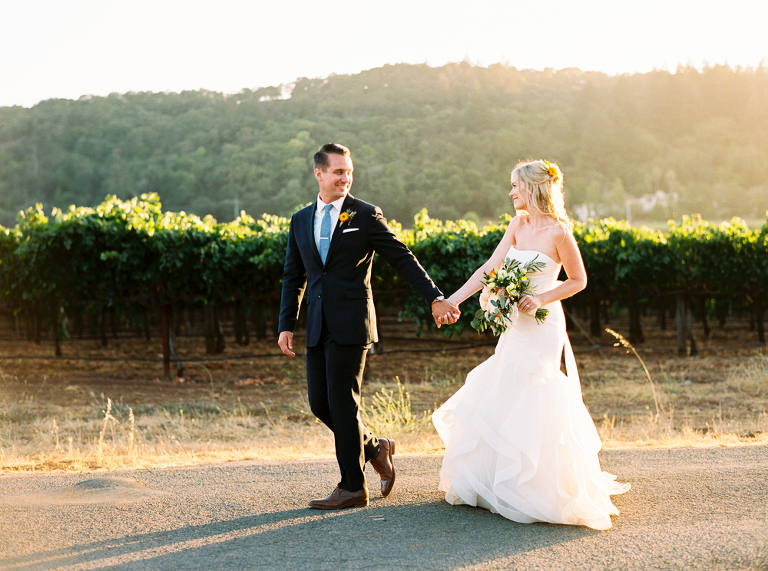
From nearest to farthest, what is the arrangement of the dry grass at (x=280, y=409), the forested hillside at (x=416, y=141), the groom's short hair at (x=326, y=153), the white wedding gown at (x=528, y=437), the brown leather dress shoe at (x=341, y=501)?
1. the white wedding gown at (x=528, y=437)
2. the brown leather dress shoe at (x=341, y=501)
3. the groom's short hair at (x=326, y=153)
4. the dry grass at (x=280, y=409)
5. the forested hillside at (x=416, y=141)

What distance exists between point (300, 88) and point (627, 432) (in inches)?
2593

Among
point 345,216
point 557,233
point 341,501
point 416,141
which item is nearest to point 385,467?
point 341,501

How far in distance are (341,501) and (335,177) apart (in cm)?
217

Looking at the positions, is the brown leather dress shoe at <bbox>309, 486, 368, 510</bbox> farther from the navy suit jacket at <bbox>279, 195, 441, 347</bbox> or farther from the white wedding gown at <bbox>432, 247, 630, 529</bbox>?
the navy suit jacket at <bbox>279, 195, 441, 347</bbox>

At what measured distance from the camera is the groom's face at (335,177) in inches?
177

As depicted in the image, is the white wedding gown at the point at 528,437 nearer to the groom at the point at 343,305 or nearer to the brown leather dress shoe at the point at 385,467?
the brown leather dress shoe at the point at 385,467

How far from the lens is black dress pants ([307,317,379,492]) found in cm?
443

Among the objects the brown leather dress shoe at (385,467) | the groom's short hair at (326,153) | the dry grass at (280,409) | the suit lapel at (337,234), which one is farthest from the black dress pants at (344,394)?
the dry grass at (280,409)

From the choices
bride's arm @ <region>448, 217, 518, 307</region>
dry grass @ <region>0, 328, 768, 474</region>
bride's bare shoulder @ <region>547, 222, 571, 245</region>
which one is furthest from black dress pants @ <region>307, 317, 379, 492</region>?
dry grass @ <region>0, 328, 768, 474</region>

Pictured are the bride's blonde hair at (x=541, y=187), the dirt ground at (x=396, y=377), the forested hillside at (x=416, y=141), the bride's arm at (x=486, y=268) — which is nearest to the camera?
the bride's blonde hair at (x=541, y=187)

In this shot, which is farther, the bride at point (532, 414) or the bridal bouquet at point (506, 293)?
the bridal bouquet at point (506, 293)

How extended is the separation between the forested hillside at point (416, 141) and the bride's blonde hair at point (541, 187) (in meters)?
45.5

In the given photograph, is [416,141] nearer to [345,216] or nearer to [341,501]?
[345,216]

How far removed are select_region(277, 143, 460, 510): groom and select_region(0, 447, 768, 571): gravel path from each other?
12.7 inches
